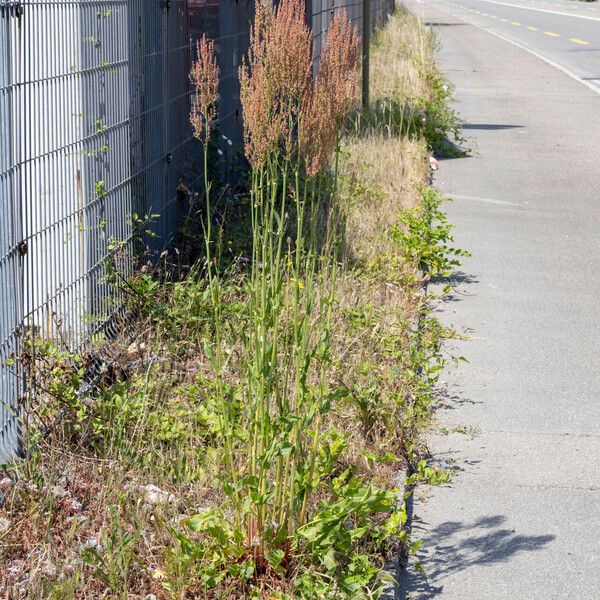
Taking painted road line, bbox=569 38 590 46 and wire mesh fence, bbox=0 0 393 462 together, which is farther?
painted road line, bbox=569 38 590 46

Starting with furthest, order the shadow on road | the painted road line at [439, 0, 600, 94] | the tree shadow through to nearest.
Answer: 1. the painted road line at [439, 0, 600, 94]
2. the shadow on road
3. the tree shadow

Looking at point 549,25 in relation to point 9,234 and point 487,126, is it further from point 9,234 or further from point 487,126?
point 9,234

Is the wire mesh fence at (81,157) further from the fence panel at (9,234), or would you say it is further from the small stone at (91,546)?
the small stone at (91,546)

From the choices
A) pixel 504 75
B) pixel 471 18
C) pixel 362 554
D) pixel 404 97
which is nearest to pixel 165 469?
pixel 362 554

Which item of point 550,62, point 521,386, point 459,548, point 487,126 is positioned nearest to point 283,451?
point 459,548

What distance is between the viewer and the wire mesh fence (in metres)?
4.67

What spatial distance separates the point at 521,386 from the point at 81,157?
2.49 meters

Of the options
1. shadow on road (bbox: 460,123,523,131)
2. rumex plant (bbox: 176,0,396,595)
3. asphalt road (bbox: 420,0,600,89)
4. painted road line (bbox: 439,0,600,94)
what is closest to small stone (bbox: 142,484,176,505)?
rumex plant (bbox: 176,0,396,595)

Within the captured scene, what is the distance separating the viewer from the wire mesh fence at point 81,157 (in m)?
4.67

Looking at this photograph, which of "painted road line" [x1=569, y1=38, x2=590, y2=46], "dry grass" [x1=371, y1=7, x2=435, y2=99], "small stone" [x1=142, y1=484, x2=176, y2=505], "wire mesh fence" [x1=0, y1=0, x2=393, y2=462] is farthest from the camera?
"painted road line" [x1=569, y1=38, x2=590, y2=46]

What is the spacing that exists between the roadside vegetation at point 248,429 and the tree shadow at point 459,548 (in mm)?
116

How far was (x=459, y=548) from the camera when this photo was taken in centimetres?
443

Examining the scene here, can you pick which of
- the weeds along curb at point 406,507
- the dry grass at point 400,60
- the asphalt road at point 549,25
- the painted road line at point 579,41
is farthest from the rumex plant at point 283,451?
the painted road line at point 579,41

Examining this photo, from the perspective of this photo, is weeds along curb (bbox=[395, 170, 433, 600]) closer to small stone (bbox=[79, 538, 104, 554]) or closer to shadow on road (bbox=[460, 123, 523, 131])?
small stone (bbox=[79, 538, 104, 554])
